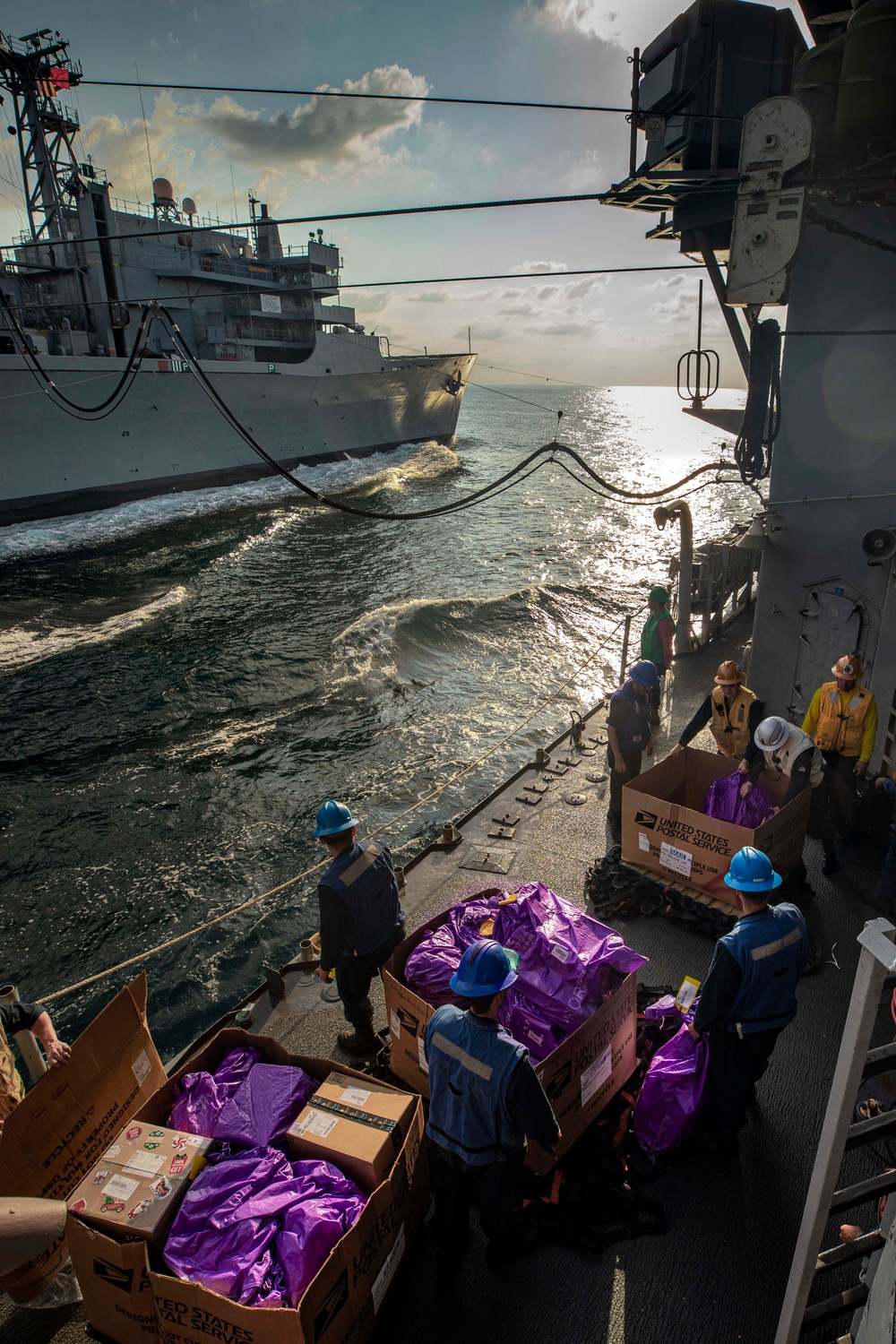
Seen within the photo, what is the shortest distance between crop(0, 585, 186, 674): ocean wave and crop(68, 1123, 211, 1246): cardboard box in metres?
16.3

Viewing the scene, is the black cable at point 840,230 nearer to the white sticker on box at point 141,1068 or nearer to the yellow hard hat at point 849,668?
the yellow hard hat at point 849,668

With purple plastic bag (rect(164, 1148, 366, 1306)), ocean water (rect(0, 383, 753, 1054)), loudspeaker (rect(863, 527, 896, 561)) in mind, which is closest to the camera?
purple plastic bag (rect(164, 1148, 366, 1306))

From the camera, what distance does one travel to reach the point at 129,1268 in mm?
2438

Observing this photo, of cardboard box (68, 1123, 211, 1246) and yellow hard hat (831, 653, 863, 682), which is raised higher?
yellow hard hat (831, 653, 863, 682)

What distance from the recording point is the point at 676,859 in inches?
199

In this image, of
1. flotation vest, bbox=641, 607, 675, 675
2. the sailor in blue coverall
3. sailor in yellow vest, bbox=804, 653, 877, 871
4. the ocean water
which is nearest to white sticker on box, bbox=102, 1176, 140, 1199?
the sailor in blue coverall

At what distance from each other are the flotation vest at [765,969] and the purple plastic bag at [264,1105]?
6.40 ft

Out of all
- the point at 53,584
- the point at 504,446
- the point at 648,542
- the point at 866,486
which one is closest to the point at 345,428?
the point at 648,542

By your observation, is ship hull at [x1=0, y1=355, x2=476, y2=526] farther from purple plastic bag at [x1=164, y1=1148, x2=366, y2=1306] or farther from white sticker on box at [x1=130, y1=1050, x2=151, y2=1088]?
purple plastic bag at [x1=164, y1=1148, x2=366, y2=1306]

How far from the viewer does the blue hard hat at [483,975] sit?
265 cm

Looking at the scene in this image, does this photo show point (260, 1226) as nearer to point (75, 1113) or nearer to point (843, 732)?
point (75, 1113)

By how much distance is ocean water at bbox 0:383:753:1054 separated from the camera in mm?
8383

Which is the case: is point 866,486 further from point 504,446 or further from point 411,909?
point 504,446

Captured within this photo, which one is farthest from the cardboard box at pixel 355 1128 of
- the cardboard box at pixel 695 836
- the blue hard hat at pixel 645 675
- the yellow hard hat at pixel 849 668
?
the yellow hard hat at pixel 849 668
